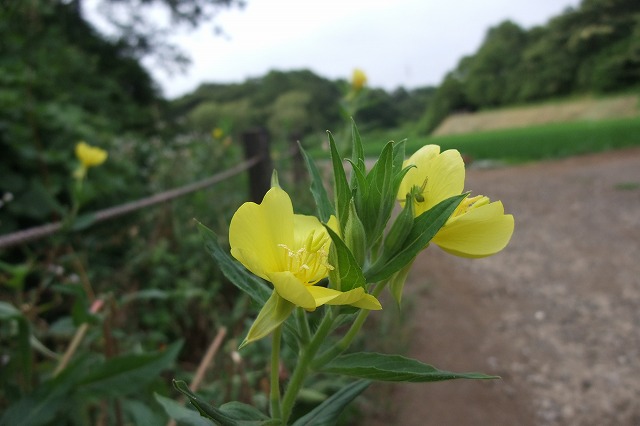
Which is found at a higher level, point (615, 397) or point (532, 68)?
point (532, 68)

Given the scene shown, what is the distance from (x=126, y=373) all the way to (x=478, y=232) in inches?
23.9

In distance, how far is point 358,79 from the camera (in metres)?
2.15

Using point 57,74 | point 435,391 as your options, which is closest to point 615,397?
point 435,391

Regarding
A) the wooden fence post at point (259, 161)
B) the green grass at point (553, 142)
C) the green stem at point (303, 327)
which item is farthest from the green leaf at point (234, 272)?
the green grass at point (553, 142)

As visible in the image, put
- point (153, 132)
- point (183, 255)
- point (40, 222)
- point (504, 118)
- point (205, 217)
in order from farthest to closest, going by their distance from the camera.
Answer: point (504, 118) → point (153, 132) → point (205, 217) → point (183, 255) → point (40, 222)

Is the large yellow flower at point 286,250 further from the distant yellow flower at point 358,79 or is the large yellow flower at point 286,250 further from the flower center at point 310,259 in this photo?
the distant yellow flower at point 358,79

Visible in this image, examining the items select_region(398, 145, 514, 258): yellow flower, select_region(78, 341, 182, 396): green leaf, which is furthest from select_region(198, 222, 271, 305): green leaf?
select_region(78, 341, 182, 396): green leaf

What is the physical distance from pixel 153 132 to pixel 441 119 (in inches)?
349

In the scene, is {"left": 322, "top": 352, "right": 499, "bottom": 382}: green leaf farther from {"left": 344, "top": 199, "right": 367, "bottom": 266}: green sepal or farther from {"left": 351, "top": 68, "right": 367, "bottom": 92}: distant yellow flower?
{"left": 351, "top": 68, "right": 367, "bottom": 92}: distant yellow flower

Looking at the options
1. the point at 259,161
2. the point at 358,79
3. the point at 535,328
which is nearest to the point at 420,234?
the point at 358,79

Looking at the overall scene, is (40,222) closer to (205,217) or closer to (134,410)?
(205,217)

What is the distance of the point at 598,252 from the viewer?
4.61m

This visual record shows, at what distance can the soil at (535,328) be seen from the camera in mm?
2301

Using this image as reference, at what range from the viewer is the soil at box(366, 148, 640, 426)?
7.55 feet
